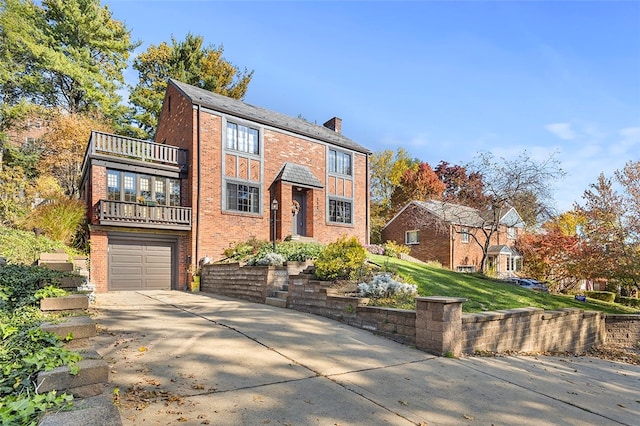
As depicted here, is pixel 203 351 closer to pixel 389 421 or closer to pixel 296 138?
pixel 389 421

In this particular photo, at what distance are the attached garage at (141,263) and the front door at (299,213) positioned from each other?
5.87 meters

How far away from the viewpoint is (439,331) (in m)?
5.35

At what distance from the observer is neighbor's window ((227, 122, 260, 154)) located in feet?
52.7

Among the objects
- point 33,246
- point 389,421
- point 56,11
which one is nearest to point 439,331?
point 389,421

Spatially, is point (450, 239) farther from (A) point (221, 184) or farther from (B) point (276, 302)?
(B) point (276, 302)

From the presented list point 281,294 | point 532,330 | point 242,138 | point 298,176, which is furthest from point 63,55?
point 532,330

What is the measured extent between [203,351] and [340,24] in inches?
372

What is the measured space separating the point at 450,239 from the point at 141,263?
19.9 metres

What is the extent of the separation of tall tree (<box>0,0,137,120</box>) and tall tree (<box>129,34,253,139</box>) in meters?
2.11

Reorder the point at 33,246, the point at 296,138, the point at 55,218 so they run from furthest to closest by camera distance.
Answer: the point at 296,138 → the point at 55,218 → the point at 33,246

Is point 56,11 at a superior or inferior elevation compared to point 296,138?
superior

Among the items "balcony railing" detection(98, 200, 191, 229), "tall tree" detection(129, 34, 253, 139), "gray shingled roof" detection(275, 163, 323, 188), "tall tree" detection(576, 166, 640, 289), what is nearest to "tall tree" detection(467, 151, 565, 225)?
"tall tree" detection(576, 166, 640, 289)

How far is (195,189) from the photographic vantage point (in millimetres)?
14859

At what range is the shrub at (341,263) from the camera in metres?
8.10
